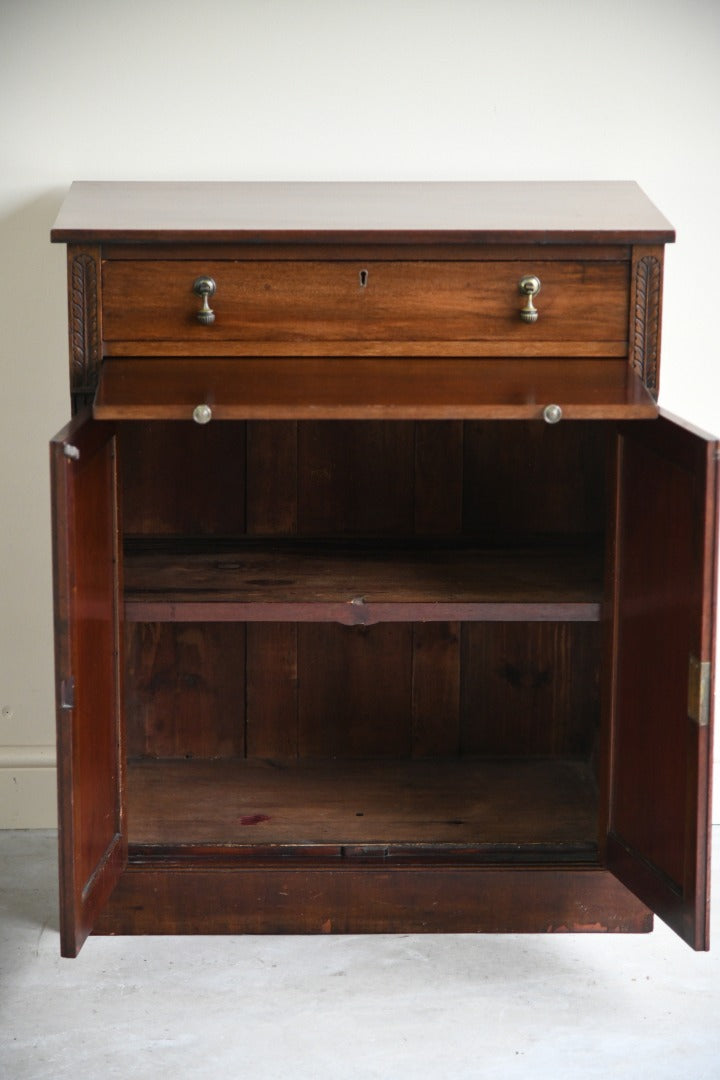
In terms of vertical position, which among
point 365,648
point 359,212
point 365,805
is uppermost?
point 359,212

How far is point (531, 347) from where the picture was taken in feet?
8.21

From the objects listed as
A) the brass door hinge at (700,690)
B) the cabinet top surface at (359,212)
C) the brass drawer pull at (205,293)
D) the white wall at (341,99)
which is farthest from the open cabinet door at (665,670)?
the white wall at (341,99)

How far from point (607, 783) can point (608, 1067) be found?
53 cm

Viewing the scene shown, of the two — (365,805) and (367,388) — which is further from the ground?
(367,388)

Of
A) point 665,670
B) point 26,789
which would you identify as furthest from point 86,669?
point 26,789

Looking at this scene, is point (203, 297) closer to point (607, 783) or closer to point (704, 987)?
point (607, 783)

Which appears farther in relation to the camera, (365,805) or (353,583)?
(365,805)

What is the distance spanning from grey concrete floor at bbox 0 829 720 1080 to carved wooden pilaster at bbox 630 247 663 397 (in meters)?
1.05

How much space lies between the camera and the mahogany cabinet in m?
2.29

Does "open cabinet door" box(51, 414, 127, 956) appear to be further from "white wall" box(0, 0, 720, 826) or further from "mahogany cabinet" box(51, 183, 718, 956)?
"white wall" box(0, 0, 720, 826)

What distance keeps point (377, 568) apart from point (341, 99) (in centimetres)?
100

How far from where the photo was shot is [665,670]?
2352 mm

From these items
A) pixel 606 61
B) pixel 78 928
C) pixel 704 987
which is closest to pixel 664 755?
pixel 704 987

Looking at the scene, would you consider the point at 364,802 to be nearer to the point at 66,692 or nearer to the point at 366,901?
the point at 366,901
